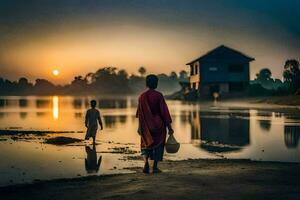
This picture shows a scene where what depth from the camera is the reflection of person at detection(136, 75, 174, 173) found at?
9.38 meters

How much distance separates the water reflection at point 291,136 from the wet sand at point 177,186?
A: 21.3 feet

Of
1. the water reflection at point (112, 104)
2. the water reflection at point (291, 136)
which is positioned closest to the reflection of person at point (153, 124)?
the water reflection at point (291, 136)

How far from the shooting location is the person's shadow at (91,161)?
10.8m

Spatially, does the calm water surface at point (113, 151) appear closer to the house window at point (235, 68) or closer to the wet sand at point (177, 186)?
the wet sand at point (177, 186)

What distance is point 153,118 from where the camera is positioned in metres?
9.41

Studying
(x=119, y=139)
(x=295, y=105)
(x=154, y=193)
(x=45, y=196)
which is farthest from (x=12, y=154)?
(x=295, y=105)

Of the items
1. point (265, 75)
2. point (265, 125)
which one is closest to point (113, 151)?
point (265, 125)

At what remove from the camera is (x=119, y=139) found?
18312mm

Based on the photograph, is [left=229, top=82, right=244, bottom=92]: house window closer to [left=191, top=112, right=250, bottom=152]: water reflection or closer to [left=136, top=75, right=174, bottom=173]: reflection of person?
[left=191, top=112, right=250, bottom=152]: water reflection

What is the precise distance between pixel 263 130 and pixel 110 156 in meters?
10.5

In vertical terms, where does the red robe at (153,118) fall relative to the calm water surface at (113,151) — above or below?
above

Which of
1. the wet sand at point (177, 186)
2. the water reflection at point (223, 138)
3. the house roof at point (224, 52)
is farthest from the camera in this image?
the house roof at point (224, 52)

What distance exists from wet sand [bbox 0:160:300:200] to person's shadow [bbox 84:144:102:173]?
156 centimetres

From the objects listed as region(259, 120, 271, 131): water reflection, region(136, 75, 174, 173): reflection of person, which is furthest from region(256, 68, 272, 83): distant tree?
region(136, 75, 174, 173): reflection of person
